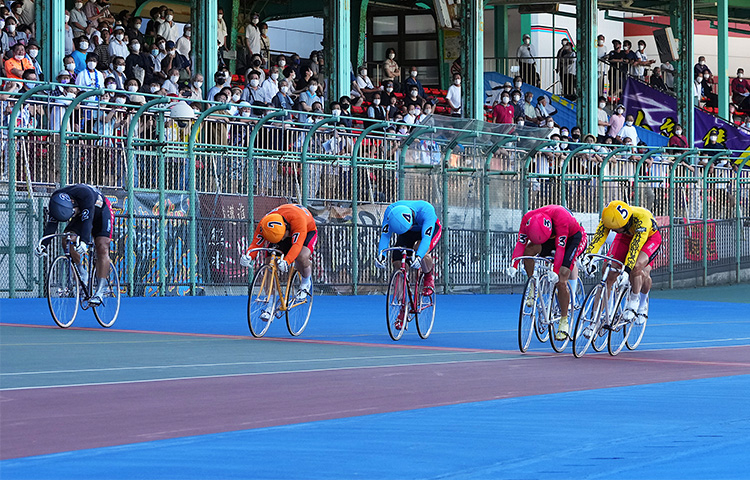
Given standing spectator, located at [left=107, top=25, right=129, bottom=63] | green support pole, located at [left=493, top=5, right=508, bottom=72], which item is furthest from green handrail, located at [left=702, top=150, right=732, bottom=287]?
green support pole, located at [left=493, top=5, right=508, bottom=72]

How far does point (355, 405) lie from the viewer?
7.88 meters

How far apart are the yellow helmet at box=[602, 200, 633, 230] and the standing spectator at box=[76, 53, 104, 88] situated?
11.2m

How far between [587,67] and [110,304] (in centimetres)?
2286

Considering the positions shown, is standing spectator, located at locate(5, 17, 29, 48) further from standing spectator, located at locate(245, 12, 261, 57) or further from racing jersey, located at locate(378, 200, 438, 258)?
racing jersey, located at locate(378, 200, 438, 258)

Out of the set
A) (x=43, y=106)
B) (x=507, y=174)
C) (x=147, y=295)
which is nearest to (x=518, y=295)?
(x=507, y=174)

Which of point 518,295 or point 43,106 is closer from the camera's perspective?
point 43,106

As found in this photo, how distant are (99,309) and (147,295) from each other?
5378 millimetres

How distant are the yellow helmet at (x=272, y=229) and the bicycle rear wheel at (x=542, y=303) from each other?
→ 2.59 metres

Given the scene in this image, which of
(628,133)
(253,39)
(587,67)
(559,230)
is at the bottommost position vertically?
(559,230)

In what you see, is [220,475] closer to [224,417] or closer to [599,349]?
[224,417]

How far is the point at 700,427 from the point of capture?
7.02m

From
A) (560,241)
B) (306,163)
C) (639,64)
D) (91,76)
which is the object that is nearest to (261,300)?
(560,241)

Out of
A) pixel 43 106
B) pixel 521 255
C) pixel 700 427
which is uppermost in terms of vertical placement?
pixel 43 106

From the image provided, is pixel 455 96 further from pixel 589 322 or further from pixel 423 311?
pixel 589 322
